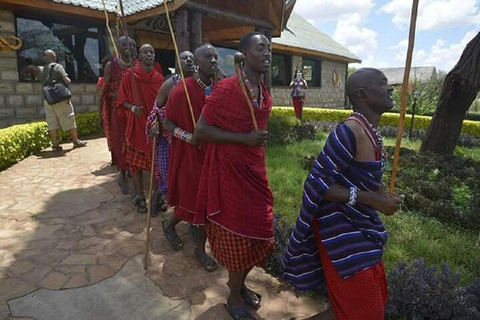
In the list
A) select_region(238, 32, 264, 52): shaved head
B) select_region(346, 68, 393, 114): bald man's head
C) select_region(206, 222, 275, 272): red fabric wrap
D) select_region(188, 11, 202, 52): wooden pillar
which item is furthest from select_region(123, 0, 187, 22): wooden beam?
select_region(346, 68, 393, 114): bald man's head

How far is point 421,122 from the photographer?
13555 millimetres

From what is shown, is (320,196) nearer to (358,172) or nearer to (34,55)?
(358,172)

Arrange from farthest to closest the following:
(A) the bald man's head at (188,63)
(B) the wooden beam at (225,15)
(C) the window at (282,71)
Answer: (C) the window at (282,71) → (B) the wooden beam at (225,15) → (A) the bald man's head at (188,63)

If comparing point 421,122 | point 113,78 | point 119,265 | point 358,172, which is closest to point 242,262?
point 358,172

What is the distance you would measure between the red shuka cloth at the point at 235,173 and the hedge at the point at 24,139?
17.4 ft

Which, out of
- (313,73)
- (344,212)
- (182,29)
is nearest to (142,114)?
(182,29)

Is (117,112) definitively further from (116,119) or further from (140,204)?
(140,204)

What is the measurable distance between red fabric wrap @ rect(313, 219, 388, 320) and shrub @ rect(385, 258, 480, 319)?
1.90ft

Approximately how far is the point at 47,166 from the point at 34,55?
3.72 meters

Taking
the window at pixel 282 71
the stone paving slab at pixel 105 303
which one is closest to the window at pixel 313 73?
the window at pixel 282 71

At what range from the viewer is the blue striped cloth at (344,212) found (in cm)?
180

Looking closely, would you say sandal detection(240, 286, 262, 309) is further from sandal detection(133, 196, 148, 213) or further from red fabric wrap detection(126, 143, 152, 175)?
red fabric wrap detection(126, 143, 152, 175)

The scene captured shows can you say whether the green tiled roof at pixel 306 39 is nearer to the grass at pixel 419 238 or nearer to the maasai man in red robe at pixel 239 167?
the grass at pixel 419 238

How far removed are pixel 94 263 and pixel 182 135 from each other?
1.40m
